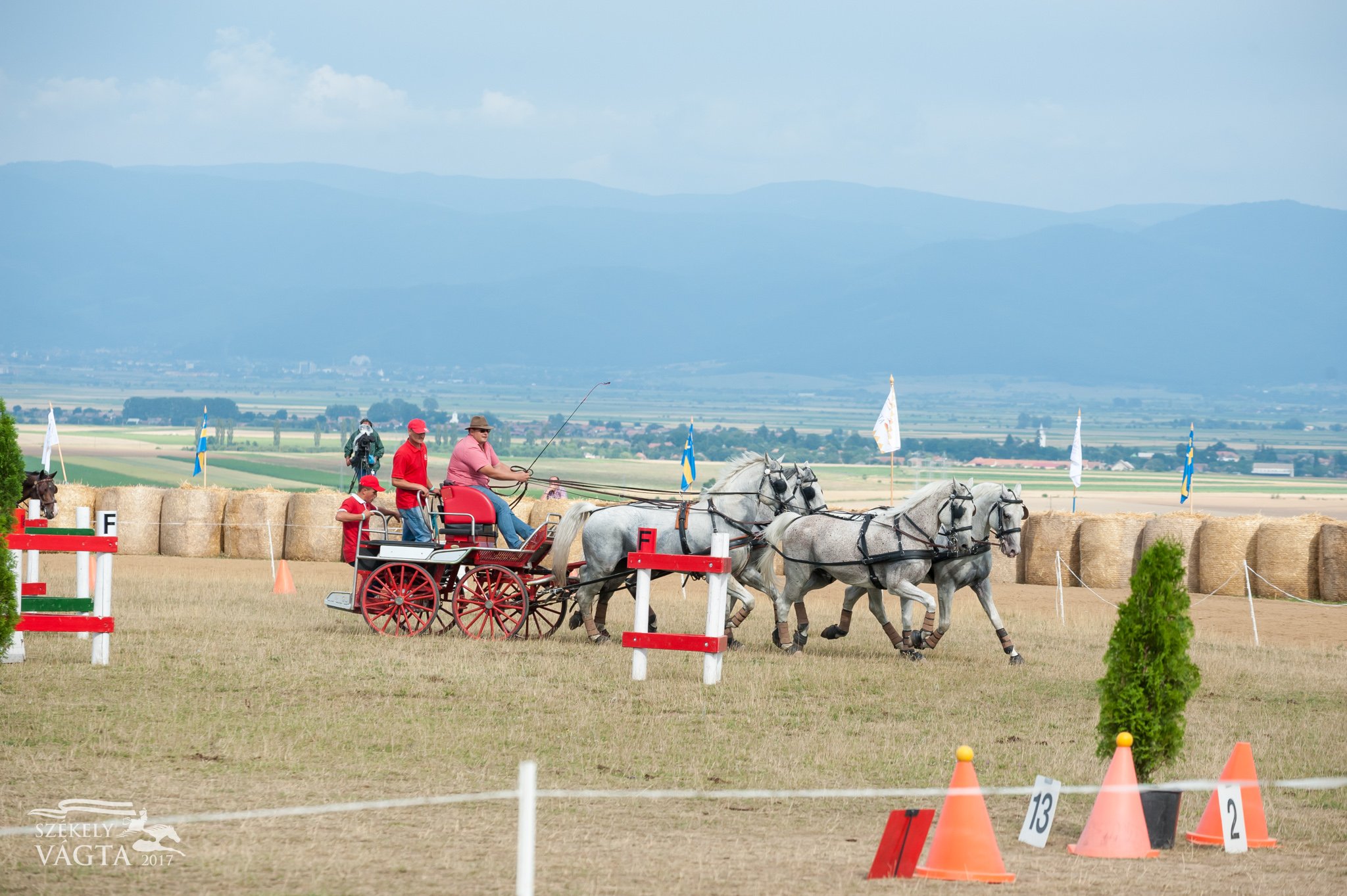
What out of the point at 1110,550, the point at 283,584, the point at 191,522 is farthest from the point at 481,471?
the point at 191,522

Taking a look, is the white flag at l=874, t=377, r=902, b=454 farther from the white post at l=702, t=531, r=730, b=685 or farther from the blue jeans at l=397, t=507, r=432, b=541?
the white post at l=702, t=531, r=730, b=685

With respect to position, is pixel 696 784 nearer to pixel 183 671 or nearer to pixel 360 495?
pixel 183 671

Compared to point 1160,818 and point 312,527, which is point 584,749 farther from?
point 312,527

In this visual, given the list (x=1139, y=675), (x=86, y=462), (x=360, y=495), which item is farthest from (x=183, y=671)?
(x=86, y=462)

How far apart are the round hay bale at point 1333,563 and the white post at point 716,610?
1287 cm

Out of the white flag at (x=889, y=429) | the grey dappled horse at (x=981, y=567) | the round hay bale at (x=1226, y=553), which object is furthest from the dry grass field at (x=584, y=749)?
the round hay bale at (x=1226, y=553)

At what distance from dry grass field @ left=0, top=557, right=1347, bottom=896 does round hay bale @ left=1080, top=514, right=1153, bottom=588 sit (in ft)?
25.9

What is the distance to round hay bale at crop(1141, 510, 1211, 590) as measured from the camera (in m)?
24.3

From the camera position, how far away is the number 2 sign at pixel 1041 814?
797 cm

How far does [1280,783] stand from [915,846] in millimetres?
1796

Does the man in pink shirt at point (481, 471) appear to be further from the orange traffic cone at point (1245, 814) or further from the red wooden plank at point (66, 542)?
the orange traffic cone at point (1245, 814)

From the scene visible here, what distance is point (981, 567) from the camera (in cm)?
1570

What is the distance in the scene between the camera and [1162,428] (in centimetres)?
17700

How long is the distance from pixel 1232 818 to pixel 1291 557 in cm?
1634
